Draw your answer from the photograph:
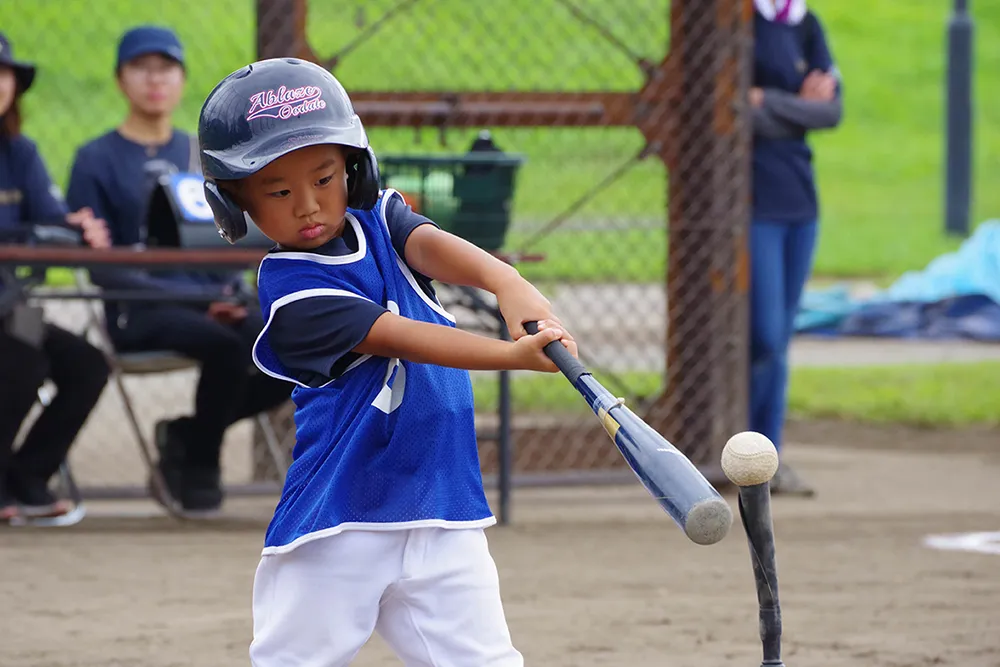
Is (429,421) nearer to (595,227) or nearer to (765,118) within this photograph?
(765,118)

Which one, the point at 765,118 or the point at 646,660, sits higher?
the point at 765,118

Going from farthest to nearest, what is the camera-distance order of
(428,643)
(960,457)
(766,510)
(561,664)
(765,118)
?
(960,457)
(765,118)
(561,664)
(428,643)
(766,510)

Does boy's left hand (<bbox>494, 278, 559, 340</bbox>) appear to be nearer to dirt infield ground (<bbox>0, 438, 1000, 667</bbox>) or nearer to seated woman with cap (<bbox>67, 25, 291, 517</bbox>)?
dirt infield ground (<bbox>0, 438, 1000, 667</bbox>)

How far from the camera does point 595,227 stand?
7438 mm

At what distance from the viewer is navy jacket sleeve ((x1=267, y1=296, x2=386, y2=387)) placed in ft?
8.13

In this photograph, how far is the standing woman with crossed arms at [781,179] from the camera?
616 centimetres

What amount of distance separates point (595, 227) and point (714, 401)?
1476 mm

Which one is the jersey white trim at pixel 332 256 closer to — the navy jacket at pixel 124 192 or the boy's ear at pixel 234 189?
the boy's ear at pixel 234 189

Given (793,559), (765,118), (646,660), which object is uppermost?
(765,118)

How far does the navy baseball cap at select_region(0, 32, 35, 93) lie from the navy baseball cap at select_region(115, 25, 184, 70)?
0.33 m

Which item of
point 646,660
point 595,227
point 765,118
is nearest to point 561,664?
point 646,660

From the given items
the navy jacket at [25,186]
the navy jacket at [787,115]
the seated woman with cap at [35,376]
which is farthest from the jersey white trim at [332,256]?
the navy jacket at [787,115]

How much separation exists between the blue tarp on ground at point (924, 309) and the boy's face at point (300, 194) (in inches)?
331

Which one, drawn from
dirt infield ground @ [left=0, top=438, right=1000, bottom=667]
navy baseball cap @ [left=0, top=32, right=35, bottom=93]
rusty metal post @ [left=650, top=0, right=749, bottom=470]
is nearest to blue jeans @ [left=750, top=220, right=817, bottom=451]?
rusty metal post @ [left=650, top=0, right=749, bottom=470]
